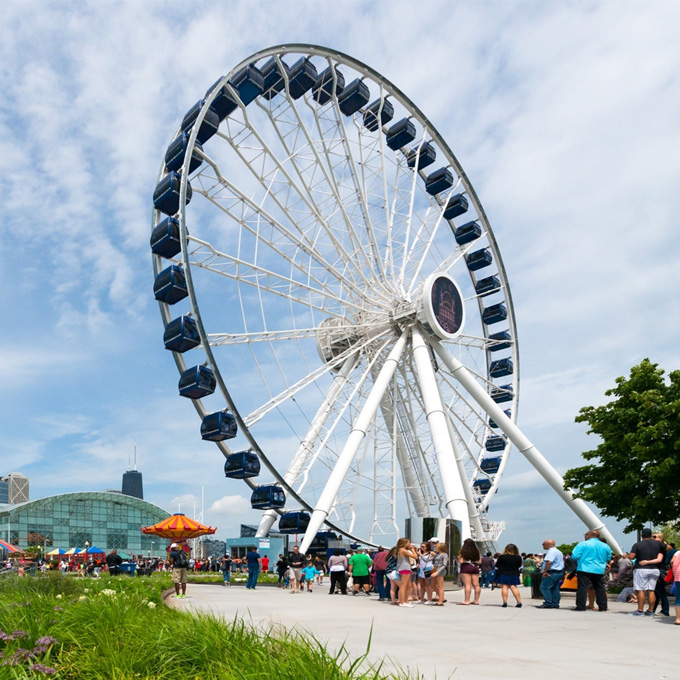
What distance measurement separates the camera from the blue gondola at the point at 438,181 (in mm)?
39688

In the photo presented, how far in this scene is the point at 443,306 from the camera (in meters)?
32.2

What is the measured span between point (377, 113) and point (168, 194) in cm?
1267

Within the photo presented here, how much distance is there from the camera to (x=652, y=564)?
46.1 feet

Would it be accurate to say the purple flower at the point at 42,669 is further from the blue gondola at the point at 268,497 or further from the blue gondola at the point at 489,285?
the blue gondola at the point at 489,285

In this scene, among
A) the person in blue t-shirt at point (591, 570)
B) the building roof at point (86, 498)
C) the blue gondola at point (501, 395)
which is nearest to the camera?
the person in blue t-shirt at point (591, 570)

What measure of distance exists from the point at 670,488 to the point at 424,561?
6.63 m

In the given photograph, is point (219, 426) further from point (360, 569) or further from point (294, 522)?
point (360, 569)

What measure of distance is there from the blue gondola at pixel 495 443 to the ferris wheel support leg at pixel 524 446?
8085 millimetres

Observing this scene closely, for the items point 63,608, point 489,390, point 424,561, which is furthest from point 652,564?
point 489,390

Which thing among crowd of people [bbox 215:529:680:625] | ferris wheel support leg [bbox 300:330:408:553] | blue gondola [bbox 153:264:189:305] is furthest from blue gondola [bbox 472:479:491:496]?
crowd of people [bbox 215:529:680:625]

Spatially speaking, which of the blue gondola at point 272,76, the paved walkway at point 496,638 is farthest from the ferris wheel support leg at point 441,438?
the paved walkway at point 496,638

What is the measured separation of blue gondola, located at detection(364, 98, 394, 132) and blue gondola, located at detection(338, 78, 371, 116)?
134 cm

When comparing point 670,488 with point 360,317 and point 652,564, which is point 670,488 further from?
point 360,317

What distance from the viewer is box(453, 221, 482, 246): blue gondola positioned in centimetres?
4112
